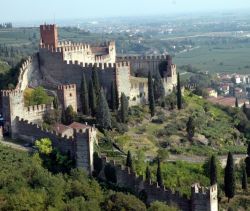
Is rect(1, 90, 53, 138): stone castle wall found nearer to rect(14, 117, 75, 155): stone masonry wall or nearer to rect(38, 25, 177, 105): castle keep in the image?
rect(14, 117, 75, 155): stone masonry wall

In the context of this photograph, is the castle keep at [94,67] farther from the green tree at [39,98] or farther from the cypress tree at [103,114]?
the cypress tree at [103,114]

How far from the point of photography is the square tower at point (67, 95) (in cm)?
4559

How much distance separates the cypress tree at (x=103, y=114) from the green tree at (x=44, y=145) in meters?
5.87

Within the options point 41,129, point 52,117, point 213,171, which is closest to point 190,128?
point 213,171

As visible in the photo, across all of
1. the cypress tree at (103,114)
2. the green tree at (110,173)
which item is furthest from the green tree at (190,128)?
the green tree at (110,173)

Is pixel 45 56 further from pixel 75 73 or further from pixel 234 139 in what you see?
pixel 234 139

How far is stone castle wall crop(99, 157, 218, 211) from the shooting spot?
33.6 m

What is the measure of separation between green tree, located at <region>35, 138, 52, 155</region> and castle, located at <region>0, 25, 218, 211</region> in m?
0.44

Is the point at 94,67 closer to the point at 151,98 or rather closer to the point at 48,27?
the point at 151,98

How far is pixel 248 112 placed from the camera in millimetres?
59750

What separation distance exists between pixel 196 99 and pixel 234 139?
24.6ft

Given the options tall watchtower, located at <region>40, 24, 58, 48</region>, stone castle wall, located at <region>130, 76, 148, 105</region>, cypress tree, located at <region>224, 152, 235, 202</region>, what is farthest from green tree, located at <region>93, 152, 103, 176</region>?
tall watchtower, located at <region>40, 24, 58, 48</region>

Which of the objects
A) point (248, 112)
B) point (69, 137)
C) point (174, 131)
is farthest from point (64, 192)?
point (248, 112)

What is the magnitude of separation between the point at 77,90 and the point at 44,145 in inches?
388
